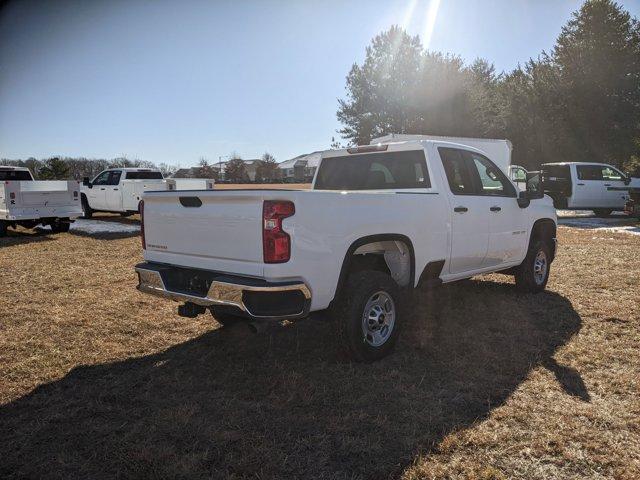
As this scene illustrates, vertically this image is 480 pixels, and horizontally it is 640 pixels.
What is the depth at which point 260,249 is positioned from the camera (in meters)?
3.50

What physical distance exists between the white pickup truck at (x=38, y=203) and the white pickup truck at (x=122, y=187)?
2487mm

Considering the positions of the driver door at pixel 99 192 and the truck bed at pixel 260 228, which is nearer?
the truck bed at pixel 260 228

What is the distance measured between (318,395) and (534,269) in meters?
4.14

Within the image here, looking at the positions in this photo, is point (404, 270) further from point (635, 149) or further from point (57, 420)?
point (635, 149)

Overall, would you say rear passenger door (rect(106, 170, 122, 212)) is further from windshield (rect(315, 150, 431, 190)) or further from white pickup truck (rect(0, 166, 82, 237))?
windshield (rect(315, 150, 431, 190))

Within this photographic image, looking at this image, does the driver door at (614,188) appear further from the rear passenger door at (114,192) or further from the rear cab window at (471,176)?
the rear passenger door at (114,192)

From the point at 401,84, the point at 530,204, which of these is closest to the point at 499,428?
the point at 530,204

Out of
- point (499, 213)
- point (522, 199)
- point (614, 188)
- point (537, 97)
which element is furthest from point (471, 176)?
point (537, 97)

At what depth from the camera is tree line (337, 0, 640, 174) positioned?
32906 millimetres

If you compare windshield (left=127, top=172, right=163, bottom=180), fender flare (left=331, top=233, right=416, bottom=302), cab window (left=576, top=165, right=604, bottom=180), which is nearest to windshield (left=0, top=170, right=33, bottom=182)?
windshield (left=127, top=172, right=163, bottom=180)

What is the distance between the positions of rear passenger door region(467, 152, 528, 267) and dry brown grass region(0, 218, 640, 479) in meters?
0.66

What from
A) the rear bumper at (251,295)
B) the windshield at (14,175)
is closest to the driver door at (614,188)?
the rear bumper at (251,295)

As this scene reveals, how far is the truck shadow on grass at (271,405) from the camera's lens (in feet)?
9.18

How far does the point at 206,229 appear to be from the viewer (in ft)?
12.8
